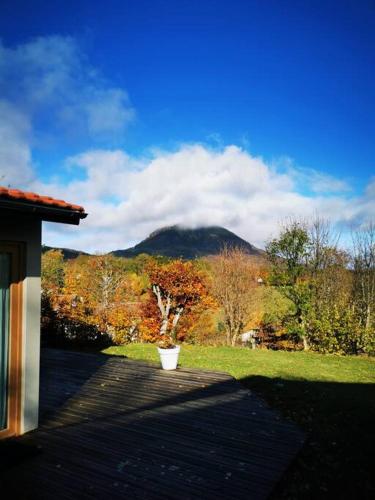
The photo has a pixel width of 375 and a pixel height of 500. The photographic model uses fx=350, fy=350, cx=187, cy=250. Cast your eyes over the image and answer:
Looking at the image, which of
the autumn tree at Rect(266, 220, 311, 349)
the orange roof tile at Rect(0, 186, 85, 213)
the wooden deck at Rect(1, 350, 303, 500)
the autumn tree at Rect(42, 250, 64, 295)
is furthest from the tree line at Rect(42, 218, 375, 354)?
the orange roof tile at Rect(0, 186, 85, 213)

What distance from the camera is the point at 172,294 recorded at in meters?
18.6

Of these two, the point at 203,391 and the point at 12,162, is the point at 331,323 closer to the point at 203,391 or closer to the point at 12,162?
the point at 203,391

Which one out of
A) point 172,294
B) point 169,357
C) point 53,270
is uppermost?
point 53,270

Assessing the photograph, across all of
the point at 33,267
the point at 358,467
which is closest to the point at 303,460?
the point at 358,467

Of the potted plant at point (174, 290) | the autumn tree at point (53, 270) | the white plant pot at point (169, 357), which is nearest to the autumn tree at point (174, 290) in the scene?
the potted plant at point (174, 290)

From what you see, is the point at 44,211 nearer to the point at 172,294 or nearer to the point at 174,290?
the point at 174,290

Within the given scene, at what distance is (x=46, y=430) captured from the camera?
4.61m

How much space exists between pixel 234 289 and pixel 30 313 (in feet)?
48.8

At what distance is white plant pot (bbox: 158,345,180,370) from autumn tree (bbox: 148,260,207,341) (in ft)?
32.8

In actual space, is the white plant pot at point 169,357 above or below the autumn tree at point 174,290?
below

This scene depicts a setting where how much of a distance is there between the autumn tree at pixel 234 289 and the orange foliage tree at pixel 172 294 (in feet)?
2.85

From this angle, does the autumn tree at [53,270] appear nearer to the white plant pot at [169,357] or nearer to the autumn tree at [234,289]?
the autumn tree at [234,289]

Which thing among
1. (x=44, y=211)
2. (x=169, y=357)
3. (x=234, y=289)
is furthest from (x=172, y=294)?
(x=44, y=211)

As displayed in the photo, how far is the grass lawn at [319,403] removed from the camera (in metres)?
3.65
